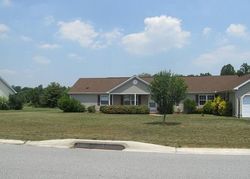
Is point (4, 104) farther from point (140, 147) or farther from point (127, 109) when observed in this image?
point (140, 147)

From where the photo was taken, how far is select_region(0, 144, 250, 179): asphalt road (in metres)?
10.1

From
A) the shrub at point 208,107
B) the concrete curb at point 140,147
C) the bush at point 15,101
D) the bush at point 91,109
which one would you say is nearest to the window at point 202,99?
the shrub at point 208,107

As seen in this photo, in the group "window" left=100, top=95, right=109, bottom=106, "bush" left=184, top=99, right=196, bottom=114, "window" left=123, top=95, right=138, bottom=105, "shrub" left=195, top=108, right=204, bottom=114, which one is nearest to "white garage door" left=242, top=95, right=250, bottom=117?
"shrub" left=195, top=108, right=204, bottom=114

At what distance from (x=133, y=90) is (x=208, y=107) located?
358 inches

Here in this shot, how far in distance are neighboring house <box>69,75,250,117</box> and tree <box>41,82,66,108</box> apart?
60.0ft

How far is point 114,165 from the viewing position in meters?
11.6

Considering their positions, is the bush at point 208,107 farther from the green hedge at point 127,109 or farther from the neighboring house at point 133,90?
the green hedge at point 127,109

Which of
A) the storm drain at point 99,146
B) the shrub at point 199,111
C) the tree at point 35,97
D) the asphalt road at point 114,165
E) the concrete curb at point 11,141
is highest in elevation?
A: the tree at point 35,97

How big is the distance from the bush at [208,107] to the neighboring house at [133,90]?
1.70 m

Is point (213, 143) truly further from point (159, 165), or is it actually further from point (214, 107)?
point (214, 107)

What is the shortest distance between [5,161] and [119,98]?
40550mm

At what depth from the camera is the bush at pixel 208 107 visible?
45594mm

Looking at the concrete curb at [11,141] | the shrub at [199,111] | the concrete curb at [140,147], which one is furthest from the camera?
the shrub at [199,111]

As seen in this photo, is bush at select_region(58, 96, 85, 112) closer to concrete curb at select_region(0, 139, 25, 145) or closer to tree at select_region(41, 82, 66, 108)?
tree at select_region(41, 82, 66, 108)
